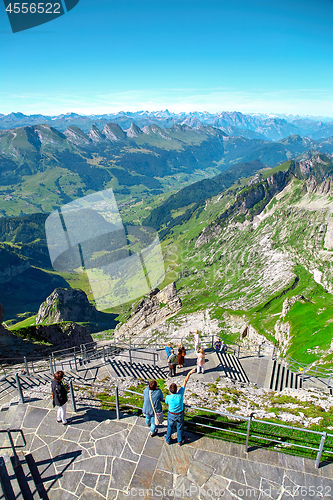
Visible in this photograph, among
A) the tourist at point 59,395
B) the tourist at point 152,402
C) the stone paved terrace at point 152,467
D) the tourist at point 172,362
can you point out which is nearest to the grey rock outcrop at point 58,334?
the tourist at point 172,362

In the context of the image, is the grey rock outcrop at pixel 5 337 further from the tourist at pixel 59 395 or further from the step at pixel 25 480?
the step at pixel 25 480

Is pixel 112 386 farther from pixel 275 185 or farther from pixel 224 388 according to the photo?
pixel 275 185

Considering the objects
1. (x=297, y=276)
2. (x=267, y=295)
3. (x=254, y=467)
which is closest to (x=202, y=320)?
(x=267, y=295)

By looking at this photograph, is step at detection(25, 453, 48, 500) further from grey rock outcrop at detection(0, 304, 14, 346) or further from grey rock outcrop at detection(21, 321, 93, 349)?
grey rock outcrop at detection(21, 321, 93, 349)

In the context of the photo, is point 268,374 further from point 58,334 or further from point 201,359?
point 58,334

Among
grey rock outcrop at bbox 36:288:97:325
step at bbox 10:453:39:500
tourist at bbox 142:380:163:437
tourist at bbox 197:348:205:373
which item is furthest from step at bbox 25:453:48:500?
grey rock outcrop at bbox 36:288:97:325
